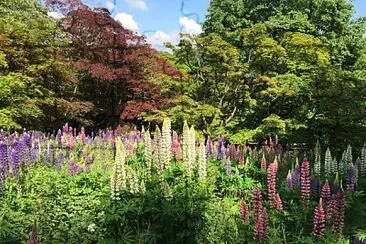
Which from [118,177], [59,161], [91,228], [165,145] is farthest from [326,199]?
[59,161]

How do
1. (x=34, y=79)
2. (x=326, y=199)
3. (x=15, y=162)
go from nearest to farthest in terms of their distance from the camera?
(x=326, y=199)
(x=15, y=162)
(x=34, y=79)

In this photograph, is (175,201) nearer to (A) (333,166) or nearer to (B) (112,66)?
(A) (333,166)

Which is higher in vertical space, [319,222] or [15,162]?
[15,162]

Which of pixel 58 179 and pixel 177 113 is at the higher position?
pixel 177 113

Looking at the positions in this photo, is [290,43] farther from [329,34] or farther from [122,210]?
[122,210]

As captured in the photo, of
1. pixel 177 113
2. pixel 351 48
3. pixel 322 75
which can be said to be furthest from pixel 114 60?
pixel 351 48

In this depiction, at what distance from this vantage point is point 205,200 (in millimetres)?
3842

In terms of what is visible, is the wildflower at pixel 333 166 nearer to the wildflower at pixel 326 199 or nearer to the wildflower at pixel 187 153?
the wildflower at pixel 326 199

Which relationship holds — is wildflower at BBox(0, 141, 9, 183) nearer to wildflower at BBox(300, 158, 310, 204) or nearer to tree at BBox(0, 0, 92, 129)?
wildflower at BBox(300, 158, 310, 204)

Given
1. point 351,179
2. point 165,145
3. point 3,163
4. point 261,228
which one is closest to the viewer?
point 261,228

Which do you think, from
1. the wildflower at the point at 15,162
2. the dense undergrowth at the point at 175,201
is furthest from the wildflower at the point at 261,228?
the wildflower at the point at 15,162

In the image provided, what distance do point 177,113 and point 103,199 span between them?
7.80m

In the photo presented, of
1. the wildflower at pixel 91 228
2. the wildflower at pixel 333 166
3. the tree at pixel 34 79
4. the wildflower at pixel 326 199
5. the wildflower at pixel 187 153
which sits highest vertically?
the tree at pixel 34 79

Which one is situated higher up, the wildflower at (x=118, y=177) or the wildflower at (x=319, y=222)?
the wildflower at (x=118, y=177)
